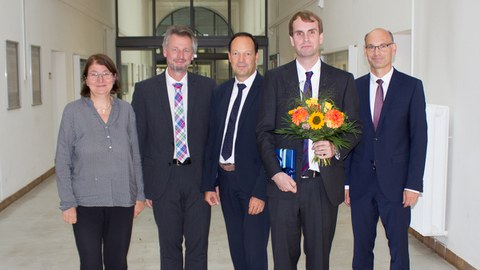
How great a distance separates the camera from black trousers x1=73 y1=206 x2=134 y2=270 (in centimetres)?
320

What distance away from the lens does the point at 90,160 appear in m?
3.19

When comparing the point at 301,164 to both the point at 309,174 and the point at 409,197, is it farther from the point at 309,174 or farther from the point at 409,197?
the point at 409,197

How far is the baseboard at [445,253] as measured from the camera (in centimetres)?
473

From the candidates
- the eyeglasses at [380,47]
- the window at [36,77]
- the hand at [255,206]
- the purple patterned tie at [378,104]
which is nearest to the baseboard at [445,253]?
the purple patterned tie at [378,104]

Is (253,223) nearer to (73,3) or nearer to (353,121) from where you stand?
(353,121)

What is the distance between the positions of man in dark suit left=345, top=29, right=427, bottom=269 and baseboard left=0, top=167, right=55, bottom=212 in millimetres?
5097

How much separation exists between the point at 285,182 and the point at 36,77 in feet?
23.7

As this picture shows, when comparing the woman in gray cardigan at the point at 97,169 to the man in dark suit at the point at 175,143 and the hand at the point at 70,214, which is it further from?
the man in dark suit at the point at 175,143

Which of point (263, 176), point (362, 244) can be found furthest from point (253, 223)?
point (362, 244)

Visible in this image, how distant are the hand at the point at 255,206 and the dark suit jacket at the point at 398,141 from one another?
732mm

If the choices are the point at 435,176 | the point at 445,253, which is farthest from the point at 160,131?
the point at 445,253

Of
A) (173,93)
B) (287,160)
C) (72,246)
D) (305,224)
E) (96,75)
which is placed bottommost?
(72,246)

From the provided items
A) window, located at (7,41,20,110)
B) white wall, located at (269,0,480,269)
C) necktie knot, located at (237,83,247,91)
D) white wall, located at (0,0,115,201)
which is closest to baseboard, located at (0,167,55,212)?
white wall, located at (0,0,115,201)

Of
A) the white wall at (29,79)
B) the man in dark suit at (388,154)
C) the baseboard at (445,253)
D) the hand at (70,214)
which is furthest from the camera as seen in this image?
the white wall at (29,79)
